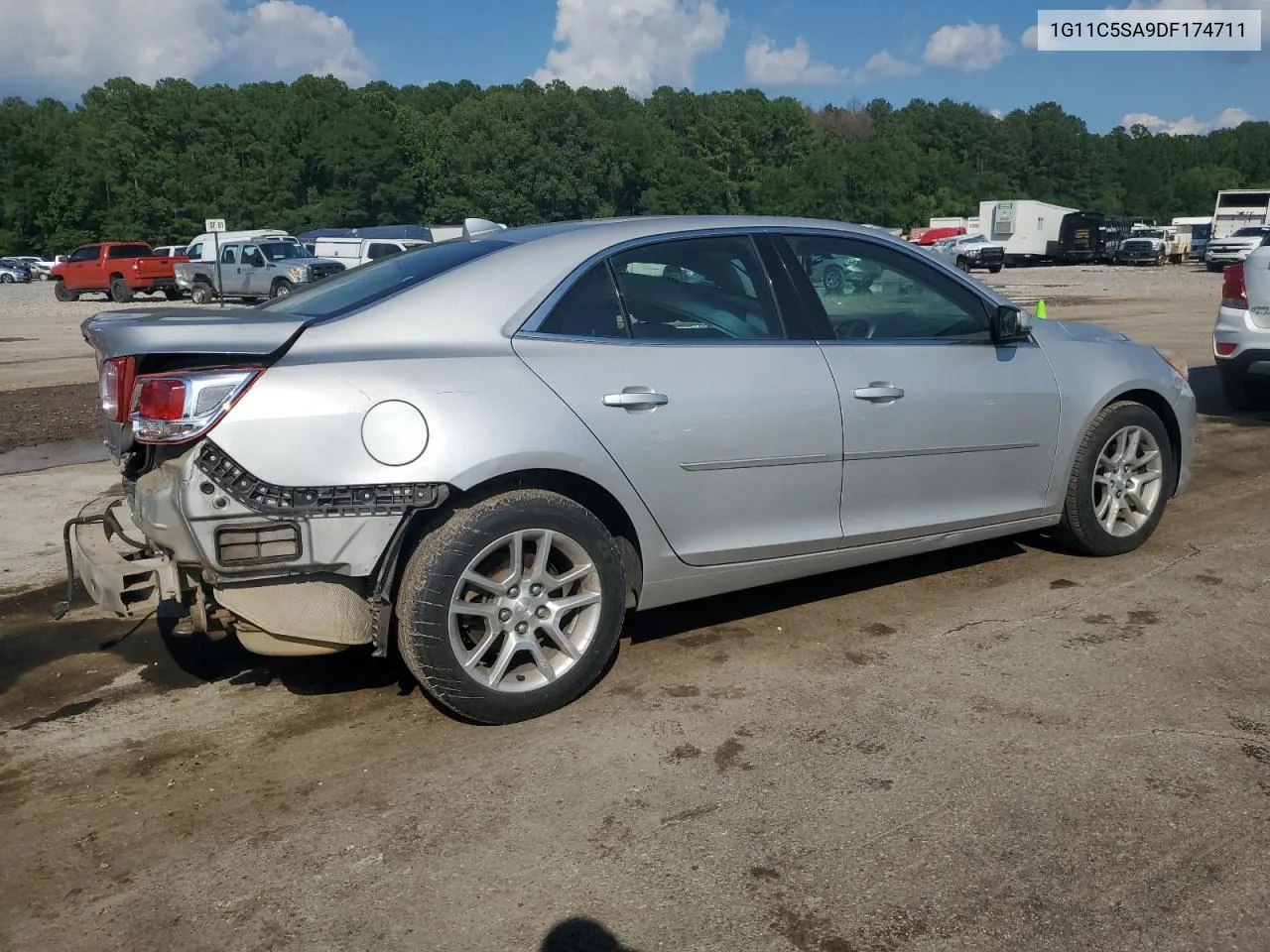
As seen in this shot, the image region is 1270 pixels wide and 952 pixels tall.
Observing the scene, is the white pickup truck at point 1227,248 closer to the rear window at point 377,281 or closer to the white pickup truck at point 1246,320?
the white pickup truck at point 1246,320

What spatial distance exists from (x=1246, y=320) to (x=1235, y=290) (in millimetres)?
285

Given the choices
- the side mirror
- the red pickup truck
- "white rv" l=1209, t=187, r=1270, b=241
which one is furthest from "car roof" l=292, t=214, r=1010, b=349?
"white rv" l=1209, t=187, r=1270, b=241

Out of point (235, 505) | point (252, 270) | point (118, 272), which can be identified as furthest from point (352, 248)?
point (235, 505)

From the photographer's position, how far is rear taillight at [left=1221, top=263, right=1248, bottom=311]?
838cm

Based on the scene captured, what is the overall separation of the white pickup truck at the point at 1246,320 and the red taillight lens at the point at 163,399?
774 centimetres

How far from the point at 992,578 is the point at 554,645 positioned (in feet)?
7.71

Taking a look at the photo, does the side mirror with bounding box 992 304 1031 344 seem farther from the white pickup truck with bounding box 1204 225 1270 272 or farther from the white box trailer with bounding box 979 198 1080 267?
the white box trailer with bounding box 979 198 1080 267

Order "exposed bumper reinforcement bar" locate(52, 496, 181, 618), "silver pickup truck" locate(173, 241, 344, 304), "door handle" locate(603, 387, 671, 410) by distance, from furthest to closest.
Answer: "silver pickup truck" locate(173, 241, 344, 304) < "door handle" locate(603, 387, 671, 410) < "exposed bumper reinforcement bar" locate(52, 496, 181, 618)

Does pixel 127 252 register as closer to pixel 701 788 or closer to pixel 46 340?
pixel 46 340

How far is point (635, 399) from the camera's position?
371cm

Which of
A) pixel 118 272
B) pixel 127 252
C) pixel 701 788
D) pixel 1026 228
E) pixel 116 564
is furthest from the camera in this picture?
pixel 1026 228

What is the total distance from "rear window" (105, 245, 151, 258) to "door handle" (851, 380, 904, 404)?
33.9 m

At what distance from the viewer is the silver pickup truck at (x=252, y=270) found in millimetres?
28234

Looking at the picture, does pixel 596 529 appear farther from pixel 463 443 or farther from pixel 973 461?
pixel 973 461
